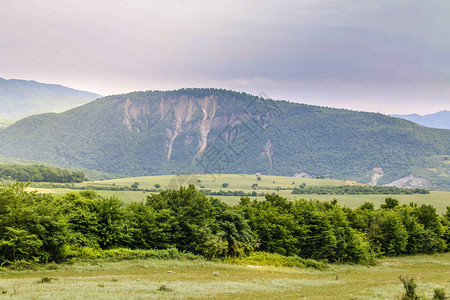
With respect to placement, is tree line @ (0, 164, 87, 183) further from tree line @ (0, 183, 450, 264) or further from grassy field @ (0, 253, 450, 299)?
grassy field @ (0, 253, 450, 299)

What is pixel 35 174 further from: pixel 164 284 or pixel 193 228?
pixel 164 284

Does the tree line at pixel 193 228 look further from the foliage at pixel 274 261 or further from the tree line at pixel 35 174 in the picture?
the tree line at pixel 35 174

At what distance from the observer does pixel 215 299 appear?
87.1 feet

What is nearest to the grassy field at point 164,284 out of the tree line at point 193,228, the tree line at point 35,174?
the tree line at point 193,228

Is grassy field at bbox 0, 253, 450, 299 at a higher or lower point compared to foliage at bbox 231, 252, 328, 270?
higher

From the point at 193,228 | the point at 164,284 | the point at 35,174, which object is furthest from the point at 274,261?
the point at 35,174

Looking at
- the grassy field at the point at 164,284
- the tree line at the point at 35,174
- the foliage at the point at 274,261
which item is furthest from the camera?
the tree line at the point at 35,174

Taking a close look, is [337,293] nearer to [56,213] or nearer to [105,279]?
[105,279]

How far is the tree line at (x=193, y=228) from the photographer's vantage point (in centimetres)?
3997

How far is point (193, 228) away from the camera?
2131 inches

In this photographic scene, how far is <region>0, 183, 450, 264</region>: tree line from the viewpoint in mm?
39969

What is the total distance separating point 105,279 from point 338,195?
170 m

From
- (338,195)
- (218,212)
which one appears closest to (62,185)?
(338,195)

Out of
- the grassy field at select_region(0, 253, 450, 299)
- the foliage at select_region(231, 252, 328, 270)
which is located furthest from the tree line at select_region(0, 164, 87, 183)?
the grassy field at select_region(0, 253, 450, 299)
